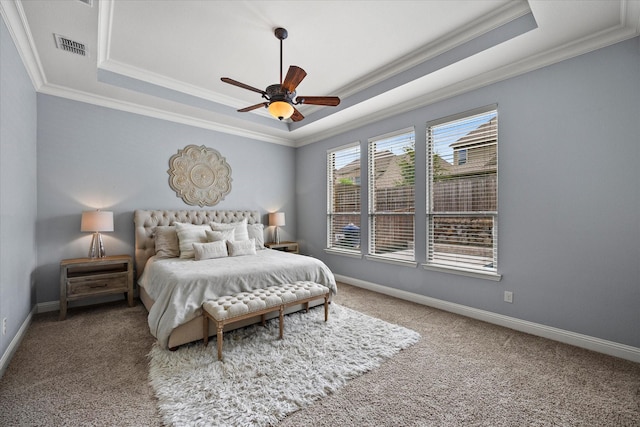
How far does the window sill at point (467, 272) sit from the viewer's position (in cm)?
308

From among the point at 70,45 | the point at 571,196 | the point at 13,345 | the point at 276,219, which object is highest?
the point at 70,45

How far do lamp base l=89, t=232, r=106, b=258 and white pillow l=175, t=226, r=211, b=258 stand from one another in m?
0.90

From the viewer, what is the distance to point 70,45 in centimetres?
266

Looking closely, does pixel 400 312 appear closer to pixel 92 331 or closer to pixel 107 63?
pixel 92 331

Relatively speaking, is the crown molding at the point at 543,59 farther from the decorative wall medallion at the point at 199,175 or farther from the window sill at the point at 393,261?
the decorative wall medallion at the point at 199,175

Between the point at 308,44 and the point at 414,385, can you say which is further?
the point at 308,44

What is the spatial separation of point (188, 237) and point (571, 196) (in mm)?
4355

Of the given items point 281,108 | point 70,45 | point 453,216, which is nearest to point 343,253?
point 453,216

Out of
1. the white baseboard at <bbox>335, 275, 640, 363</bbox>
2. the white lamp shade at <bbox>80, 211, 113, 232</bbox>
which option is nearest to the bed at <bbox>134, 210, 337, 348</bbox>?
the white lamp shade at <bbox>80, 211, 113, 232</bbox>

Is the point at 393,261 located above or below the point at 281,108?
below

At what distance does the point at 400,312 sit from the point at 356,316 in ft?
1.94

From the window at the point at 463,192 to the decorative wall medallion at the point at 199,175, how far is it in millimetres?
3394

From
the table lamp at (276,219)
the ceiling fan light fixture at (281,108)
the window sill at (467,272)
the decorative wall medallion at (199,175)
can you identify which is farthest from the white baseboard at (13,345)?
the window sill at (467,272)

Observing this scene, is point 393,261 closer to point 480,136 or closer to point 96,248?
point 480,136
